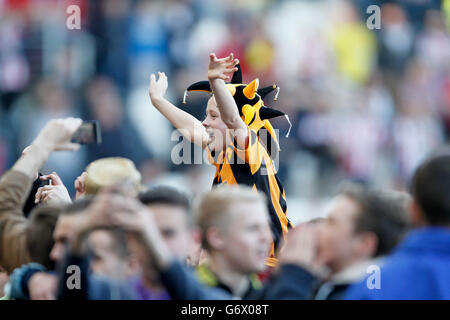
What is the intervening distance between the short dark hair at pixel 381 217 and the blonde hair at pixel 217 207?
398 millimetres

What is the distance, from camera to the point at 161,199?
3.85m

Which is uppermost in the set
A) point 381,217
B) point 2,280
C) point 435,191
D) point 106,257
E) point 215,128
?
point 215,128

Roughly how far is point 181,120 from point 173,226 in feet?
5.97

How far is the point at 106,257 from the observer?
3.60m

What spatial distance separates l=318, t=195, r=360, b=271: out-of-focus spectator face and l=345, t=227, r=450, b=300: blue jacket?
1.31 feet

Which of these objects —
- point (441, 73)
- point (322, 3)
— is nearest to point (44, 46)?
point (322, 3)

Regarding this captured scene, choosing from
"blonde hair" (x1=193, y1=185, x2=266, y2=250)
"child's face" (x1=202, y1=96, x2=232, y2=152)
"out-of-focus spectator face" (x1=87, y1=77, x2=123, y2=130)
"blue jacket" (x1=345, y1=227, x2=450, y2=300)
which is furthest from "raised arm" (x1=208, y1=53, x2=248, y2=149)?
"out-of-focus spectator face" (x1=87, y1=77, x2=123, y2=130)

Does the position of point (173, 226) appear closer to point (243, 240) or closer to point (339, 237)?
point (243, 240)

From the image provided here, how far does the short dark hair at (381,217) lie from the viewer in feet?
12.2

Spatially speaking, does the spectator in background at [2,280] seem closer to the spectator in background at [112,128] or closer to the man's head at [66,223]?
the man's head at [66,223]

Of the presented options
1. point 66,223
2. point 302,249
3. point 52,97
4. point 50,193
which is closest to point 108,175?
point 50,193

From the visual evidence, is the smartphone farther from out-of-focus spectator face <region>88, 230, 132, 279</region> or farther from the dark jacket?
out-of-focus spectator face <region>88, 230, 132, 279</region>

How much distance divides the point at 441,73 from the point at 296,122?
2.92 metres

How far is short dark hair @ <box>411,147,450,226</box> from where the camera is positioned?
10.8 ft
